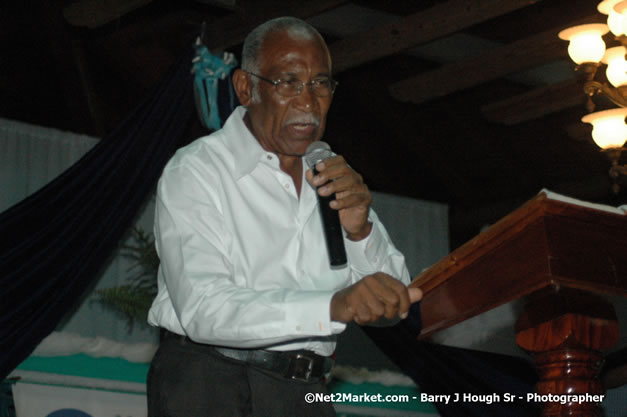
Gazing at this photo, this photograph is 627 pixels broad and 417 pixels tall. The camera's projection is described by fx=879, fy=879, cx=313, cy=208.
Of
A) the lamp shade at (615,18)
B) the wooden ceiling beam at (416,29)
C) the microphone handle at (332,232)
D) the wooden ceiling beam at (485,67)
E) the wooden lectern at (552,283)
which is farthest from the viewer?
the wooden ceiling beam at (485,67)

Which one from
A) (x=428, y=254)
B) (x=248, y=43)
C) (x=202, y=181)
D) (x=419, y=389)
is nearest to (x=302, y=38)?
(x=248, y=43)

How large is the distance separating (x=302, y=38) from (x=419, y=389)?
3033mm

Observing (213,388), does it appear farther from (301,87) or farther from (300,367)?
(301,87)

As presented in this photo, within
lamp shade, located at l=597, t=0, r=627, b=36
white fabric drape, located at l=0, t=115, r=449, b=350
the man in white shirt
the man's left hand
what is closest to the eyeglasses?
the man in white shirt

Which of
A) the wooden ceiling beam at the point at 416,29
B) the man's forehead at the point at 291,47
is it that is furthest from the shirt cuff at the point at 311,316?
the wooden ceiling beam at the point at 416,29

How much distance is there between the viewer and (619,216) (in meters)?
1.40

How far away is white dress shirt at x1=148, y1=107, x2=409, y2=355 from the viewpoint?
153 cm

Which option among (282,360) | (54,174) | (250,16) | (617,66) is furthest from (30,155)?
(282,360)

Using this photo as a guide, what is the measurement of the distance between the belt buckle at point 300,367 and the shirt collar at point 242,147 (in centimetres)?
42

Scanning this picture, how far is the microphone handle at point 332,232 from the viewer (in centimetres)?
159

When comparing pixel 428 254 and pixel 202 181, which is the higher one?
pixel 428 254

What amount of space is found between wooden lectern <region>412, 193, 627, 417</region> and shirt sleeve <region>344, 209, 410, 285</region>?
1.35 ft

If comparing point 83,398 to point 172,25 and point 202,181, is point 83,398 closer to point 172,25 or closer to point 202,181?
point 202,181

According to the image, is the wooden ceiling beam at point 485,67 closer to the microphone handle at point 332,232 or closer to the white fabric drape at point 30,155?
the white fabric drape at point 30,155
